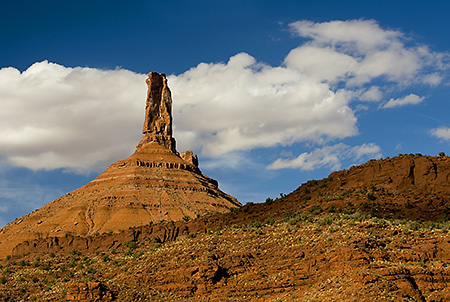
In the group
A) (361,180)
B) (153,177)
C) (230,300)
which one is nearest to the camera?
(230,300)

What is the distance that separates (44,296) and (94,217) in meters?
53.7

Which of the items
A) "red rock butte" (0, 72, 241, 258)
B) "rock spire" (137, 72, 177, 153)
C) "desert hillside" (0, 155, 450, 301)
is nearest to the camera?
"desert hillside" (0, 155, 450, 301)

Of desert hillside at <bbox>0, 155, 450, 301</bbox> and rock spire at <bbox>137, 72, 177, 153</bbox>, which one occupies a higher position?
rock spire at <bbox>137, 72, 177, 153</bbox>

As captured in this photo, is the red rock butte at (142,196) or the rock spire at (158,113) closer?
the red rock butte at (142,196)

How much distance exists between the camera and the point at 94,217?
103188mm

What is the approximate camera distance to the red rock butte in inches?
3974

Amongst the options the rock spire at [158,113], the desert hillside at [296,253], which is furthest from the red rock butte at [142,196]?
the desert hillside at [296,253]

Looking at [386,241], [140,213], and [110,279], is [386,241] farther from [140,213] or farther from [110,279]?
[140,213]

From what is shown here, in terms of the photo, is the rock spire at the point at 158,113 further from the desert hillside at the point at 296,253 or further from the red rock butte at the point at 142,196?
the desert hillside at the point at 296,253

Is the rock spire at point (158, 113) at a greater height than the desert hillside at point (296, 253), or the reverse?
the rock spire at point (158, 113)

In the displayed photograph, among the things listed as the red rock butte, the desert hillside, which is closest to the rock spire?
the red rock butte

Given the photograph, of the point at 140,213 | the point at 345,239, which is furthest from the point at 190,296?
the point at 140,213

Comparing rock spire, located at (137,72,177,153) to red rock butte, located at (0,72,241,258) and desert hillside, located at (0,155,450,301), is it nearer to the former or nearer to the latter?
red rock butte, located at (0,72,241,258)

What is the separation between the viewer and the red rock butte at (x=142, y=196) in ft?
331
